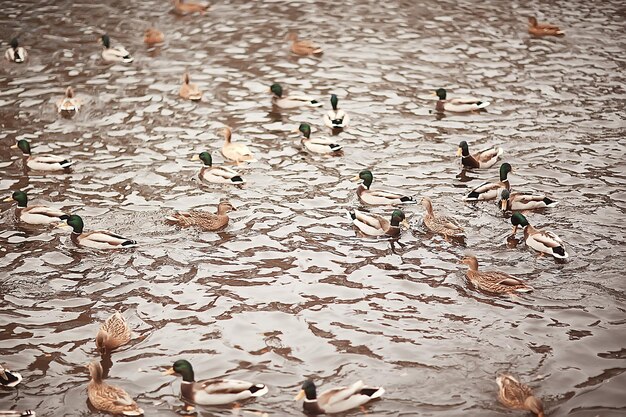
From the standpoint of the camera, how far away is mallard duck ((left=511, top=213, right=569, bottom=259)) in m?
11.5

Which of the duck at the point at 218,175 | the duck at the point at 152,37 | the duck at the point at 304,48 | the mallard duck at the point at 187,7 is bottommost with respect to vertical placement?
the duck at the point at 218,175

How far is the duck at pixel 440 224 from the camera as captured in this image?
12273mm

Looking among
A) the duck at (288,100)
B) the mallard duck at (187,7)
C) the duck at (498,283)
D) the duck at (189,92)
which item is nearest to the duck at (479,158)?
the duck at (288,100)

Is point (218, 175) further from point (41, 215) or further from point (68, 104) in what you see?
point (68, 104)

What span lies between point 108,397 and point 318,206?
5343mm

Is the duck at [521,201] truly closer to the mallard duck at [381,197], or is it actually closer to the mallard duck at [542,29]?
the mallard duck at [381,197]

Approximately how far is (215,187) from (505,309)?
552cm

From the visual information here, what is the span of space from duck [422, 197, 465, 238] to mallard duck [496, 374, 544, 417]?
355 centimetres

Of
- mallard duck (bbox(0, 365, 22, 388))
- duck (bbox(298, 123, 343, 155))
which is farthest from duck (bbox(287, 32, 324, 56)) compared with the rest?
mallard duck (bbox(0, 365, 22, 388))

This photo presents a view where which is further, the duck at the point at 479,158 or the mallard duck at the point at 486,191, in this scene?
the duck at the point at 479,158

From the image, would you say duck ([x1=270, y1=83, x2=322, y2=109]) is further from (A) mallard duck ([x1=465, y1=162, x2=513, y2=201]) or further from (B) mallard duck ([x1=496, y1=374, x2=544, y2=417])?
(B) mallard duck ([x1=496, y1=374, x2=544, y2=417])

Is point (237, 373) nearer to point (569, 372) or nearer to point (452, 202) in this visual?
point (569, 372)

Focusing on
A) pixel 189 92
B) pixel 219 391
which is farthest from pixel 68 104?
pixel 219 391

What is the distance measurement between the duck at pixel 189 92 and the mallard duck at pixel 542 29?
26.3ft
